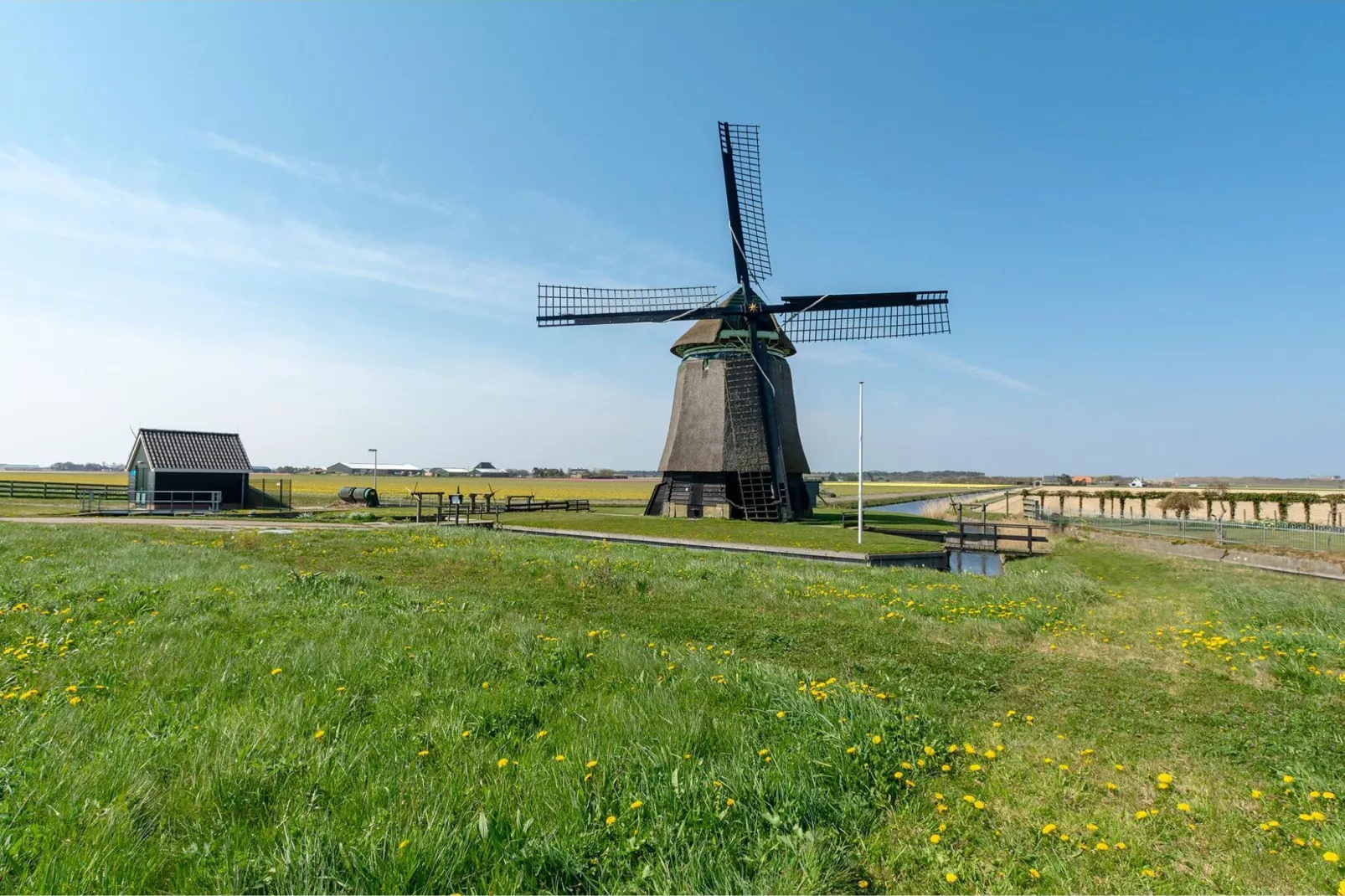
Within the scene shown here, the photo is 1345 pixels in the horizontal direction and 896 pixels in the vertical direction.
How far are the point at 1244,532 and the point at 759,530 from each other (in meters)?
19.0

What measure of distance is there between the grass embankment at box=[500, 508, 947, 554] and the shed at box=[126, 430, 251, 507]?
19965mm

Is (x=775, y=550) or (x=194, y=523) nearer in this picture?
(x=775, y=550)

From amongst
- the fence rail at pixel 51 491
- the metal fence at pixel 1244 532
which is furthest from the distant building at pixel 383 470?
the metal fence at pixel 1244 532

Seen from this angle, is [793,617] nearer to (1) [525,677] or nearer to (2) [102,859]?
(1) [525,677]

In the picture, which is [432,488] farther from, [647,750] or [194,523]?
[647,750]

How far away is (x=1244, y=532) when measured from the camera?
25312 millimetres

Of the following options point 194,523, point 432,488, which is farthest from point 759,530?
point 432,488

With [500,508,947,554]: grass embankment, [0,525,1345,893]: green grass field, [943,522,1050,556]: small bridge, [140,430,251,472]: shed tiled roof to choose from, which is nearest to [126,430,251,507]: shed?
[140,430,251,472]: shed tiled roof

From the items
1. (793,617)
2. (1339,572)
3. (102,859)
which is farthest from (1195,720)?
(1339,572)

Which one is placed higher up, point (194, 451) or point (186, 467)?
point (194, 451)

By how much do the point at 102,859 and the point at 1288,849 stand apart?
663 centimetres

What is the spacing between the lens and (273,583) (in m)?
11.1

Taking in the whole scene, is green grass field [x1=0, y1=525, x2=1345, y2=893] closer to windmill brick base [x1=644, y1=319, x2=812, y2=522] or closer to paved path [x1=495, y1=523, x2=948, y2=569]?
paved path [x1=495, y1=523, x2=948, y2=569]

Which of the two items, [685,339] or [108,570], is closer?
[108,570]
